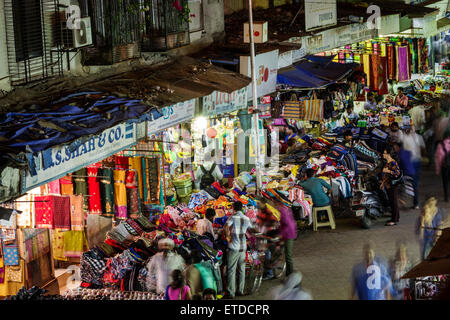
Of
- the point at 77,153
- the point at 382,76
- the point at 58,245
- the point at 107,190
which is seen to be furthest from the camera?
the point at 382,76

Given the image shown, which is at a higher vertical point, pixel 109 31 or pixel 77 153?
pixel 109 31

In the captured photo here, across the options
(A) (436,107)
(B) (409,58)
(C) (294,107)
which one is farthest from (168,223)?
(B) (409,58)

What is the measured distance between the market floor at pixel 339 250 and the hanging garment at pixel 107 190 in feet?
9.04

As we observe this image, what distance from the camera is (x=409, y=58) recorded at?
85.1 feet

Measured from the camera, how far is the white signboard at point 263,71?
13.6 metres

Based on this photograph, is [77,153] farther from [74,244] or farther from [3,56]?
[74,244]

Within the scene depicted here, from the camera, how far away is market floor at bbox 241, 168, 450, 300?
10.5m

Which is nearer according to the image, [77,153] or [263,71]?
[77,153]

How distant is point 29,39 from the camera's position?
32.5 ft

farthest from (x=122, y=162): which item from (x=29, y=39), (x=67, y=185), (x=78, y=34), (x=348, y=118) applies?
(x=348, y=118)

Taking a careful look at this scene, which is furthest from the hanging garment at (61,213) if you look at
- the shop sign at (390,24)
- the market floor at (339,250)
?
the shop sign at (390,24)

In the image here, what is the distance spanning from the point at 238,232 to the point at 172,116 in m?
2.48

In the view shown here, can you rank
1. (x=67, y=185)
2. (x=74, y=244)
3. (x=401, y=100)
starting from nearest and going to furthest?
(x=67, y=185) → (x=74, y=244) → (x=401, y=100)

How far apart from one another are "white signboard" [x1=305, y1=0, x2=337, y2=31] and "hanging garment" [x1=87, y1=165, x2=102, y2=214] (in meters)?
8.28
